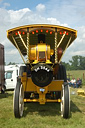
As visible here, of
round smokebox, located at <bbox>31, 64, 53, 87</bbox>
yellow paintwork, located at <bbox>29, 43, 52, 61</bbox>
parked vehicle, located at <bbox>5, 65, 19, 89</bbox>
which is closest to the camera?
round smokebox, located at <bbox>31, 64, 53, 87</bbox>

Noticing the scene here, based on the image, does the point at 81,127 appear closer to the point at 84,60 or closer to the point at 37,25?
the point at 37,25

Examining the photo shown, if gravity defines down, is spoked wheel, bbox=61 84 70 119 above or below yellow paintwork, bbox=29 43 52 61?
below

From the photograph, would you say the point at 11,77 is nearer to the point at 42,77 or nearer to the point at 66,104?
the point at 42,77

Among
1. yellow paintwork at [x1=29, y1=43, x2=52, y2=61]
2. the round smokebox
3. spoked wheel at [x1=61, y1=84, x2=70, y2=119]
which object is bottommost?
spoked wheel at [x1=61, y1=84, x2=70, y2=119]

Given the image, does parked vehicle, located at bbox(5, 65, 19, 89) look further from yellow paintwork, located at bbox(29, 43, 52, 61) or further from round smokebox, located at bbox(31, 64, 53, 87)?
round smokebox, located at bbox(31, 64, 53, 87)

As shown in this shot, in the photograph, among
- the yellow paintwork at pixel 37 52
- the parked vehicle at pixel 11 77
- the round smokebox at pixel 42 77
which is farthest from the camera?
the parked vehicle at pixel 11 77

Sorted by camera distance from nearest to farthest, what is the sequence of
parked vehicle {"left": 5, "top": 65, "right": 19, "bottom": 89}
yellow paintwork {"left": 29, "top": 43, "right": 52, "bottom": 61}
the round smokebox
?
the round smokebox
yellow paintwork {"left": 29, "top": 43, "right": 52, "bottom": 61}
parked vehicle {"left": 5, "top": 65, "right": 19, "bottom": 89}

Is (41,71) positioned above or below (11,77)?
above

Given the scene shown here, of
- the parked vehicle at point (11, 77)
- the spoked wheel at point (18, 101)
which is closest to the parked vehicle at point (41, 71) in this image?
the spoked wheel at point (18, 101)

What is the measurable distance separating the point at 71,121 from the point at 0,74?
254 inches

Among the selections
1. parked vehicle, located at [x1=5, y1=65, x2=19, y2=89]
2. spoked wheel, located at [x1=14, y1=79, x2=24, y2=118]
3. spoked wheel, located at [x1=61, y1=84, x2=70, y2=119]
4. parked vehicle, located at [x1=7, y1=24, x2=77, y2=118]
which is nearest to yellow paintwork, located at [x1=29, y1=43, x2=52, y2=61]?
parked vehicle, located at [x1=7, y1=24, x2=77, y2=118]

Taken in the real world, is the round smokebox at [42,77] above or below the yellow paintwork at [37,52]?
below

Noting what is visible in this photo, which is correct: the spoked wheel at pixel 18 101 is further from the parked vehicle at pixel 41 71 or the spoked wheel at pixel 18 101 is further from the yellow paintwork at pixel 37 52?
the yellow paintwork at pixel 37 52

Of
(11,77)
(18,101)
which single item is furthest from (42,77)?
(11,77)
